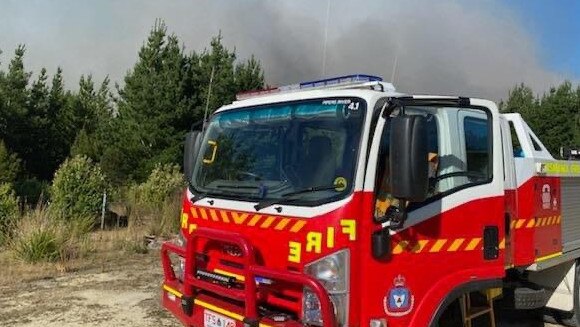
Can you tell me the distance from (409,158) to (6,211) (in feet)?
35.1

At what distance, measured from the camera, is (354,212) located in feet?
12.3

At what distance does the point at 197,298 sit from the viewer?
4.56 metres

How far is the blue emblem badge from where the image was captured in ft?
→ 12.7

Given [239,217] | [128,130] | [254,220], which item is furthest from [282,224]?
[128,130]

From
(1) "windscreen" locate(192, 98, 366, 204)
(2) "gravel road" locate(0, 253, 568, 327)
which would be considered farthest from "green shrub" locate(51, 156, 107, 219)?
(1) "windscreen" locate(192, 98, 366, 204)

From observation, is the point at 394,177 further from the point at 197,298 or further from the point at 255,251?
the point at 197,298

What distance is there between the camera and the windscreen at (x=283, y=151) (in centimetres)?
394

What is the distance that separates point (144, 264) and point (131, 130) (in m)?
19.7

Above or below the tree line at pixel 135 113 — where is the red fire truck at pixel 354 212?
below

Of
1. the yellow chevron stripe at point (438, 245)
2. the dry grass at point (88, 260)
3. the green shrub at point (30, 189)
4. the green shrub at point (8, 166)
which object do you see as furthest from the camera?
the green shrub at point (8, 166)

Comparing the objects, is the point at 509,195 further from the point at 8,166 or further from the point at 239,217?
the point at 8,166

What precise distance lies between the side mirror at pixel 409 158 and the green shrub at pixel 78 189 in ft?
35.3

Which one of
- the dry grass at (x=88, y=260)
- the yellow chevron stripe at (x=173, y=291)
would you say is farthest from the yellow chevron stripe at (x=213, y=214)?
the dry grass at (x=88, y=260)

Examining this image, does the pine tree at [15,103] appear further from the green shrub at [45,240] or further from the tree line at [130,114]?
the green shrub at [45,240]
